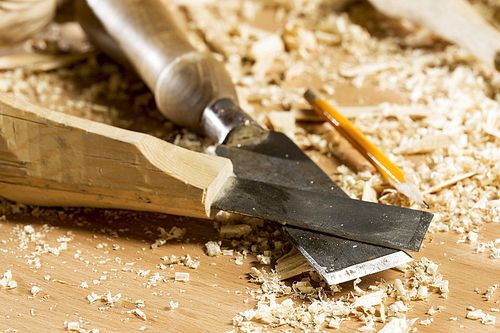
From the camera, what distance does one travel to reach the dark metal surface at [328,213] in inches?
34.3

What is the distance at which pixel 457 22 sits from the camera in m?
1.63

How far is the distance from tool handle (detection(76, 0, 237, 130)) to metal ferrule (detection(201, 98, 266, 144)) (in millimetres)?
23

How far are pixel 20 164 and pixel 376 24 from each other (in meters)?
1.57

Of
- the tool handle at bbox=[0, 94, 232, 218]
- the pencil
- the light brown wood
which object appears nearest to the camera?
the tool handle at bbox=[0, 94, 232, 218]

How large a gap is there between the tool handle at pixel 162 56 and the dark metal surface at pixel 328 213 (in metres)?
0.35

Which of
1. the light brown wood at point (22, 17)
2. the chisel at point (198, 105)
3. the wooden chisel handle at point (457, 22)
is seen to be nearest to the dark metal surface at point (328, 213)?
the chisel at point (198, 105)

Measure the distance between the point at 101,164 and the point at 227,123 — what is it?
1.14 feet

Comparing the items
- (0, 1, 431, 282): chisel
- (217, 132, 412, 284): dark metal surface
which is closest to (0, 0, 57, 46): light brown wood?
(0, 1, 431, 282): chisel

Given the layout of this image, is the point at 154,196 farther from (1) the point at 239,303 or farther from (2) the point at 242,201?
(1) the point at 239,303

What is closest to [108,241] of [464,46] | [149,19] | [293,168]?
[293,168]

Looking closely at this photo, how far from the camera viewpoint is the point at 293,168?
1.09 meters

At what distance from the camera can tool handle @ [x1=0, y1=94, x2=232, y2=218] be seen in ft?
3.07

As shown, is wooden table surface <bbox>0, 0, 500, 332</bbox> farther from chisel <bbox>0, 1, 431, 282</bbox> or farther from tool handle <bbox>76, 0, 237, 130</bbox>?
tool handle <bbox>76, 0, 237, 130</bbox>

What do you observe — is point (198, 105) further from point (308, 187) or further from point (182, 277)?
point (182, 277)
